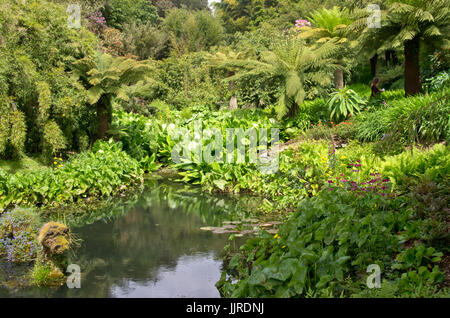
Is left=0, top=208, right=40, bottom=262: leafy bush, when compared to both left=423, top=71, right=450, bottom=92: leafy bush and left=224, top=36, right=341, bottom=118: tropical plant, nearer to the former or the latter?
left=224, top=36, right=341, bottom=118: tropical plant

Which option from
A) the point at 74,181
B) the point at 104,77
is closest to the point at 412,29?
the point at 104,77

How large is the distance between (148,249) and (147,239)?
0.34 meters

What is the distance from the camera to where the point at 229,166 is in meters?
7.04

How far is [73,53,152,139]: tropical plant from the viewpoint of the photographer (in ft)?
24.1

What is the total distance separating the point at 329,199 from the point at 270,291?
4.07ft

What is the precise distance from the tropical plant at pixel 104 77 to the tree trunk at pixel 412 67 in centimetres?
525

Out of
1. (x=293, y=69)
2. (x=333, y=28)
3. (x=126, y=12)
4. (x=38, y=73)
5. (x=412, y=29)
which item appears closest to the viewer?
(x=38, y=73)

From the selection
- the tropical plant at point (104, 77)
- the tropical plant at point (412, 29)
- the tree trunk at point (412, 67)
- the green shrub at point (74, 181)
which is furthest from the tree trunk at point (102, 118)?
the tree trunk at point (412, 67)

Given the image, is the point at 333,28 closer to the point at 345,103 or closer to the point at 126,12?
the point at 345,103

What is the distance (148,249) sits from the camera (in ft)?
14.4

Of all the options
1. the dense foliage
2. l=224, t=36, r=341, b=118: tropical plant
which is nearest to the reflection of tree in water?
the dense foliage

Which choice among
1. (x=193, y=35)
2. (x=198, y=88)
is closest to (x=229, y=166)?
(x=198, y=88)

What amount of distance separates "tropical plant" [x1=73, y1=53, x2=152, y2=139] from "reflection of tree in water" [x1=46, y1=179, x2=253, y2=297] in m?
2.18
